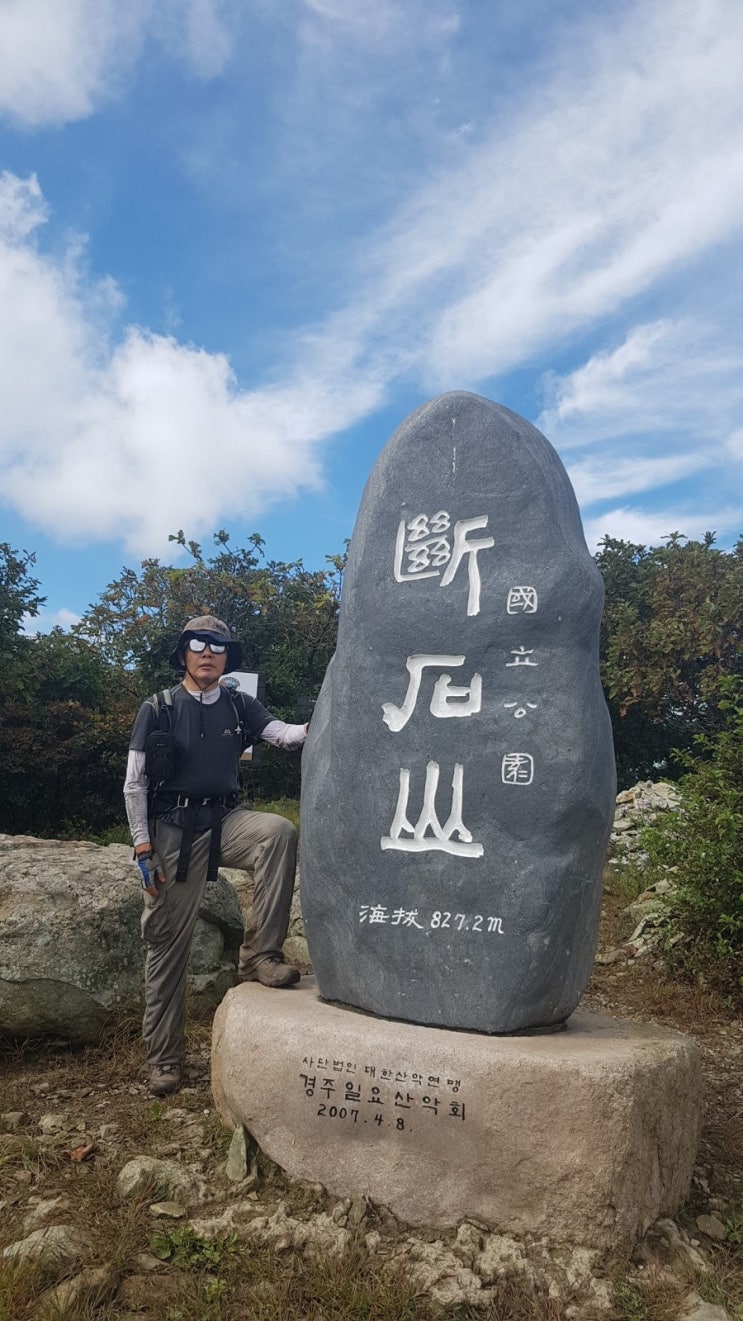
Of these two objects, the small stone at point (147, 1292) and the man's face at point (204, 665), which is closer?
the small stone at point (147, 1292)

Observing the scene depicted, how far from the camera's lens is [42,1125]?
13.4ft

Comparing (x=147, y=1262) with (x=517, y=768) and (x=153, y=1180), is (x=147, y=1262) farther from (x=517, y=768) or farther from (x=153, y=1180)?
(x=517, y=768)

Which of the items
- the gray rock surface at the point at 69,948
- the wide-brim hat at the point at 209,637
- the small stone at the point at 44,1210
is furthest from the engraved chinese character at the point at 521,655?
the gray rock surface at the point at 69,948

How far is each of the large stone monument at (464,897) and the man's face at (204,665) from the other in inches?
22.5

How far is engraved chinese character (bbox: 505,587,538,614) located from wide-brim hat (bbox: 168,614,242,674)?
52.4 inches

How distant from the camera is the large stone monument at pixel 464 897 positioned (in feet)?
10.8

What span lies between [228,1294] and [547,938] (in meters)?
1.56

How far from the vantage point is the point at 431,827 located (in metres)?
3.84

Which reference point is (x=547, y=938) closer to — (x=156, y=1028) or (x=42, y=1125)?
(x=156, y=1028)

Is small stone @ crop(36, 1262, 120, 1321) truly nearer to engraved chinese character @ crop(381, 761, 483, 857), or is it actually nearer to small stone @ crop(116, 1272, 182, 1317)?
small stone @ crop(116, 1272, 182, 1317)

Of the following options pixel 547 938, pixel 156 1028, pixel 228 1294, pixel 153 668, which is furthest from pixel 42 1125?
pixel 153 668

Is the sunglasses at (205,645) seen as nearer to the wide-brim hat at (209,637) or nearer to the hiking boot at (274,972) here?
the wide-brim hat at (209,637)

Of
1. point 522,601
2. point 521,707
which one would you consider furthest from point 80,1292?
point 522,601

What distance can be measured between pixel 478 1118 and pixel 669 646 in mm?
10676
